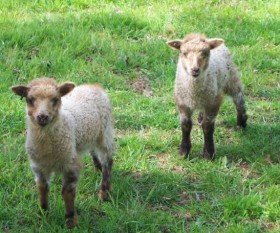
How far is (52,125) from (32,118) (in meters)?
0.19

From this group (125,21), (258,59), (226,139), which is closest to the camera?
(226,139)

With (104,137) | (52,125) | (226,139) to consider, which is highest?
(52,125)

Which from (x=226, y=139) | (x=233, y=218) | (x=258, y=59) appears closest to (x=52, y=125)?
(x=233, y=218)

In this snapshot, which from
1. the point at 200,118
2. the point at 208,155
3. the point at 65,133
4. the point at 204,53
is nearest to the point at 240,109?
the point at 200,118

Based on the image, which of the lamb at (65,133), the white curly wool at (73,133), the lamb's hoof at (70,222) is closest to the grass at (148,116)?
the lamb's hoof at (70,222)

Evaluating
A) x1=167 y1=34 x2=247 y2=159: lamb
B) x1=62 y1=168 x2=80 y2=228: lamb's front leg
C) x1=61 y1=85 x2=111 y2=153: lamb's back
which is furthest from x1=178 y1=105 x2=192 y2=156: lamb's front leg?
x1=62 y1=168 x2=80 y2=228: lamb's front leg

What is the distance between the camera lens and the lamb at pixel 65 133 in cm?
515

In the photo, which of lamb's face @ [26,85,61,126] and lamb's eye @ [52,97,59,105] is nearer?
lamb's face @ [26,85,61,126]

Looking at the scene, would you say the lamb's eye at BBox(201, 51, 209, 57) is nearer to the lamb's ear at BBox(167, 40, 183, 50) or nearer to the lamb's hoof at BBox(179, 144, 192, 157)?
the lamb's ear at BBox(167, 40, 183, 50)

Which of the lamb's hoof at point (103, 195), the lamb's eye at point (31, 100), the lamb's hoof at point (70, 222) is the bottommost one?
the lamb's hoof at point (103, 195)

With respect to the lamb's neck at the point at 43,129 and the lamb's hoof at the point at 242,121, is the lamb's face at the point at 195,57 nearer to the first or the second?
the lamb's hoof at the point at 242,121

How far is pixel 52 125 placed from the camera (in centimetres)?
527

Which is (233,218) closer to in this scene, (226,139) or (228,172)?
(228,172)

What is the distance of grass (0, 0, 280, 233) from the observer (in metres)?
5.73
